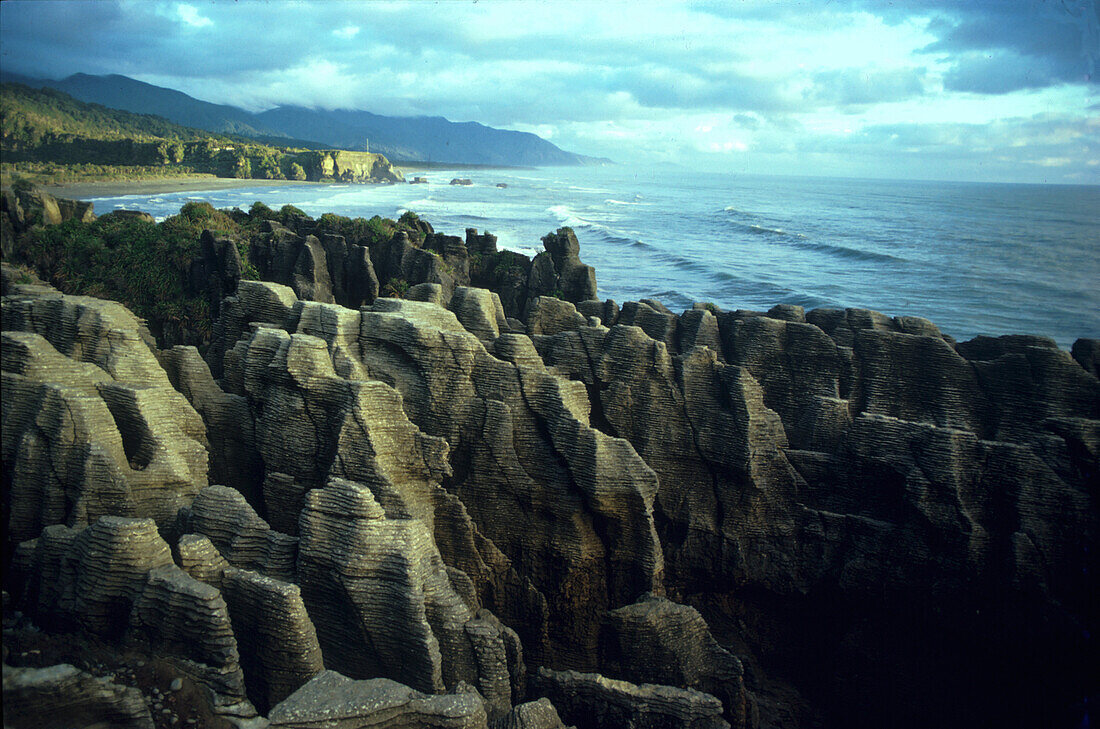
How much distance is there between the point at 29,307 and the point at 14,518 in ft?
11.5

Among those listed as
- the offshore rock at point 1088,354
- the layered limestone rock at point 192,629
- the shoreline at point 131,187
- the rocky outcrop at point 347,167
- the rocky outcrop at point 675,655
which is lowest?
the rocky outcrop at point 675,655

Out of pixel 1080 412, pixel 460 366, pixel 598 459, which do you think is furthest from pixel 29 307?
pixel 1080 412

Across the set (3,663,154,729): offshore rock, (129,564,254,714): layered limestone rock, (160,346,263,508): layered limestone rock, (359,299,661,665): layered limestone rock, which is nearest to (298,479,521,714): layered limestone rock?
(129,564,254,714): layered limestone rock

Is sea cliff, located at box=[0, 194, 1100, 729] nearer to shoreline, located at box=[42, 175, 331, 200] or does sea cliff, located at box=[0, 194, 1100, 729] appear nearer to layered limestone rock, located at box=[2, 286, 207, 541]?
layered limestone rock, located at box=[2, 286, 207, 541]

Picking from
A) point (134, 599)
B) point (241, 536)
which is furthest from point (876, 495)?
point (134, 599)

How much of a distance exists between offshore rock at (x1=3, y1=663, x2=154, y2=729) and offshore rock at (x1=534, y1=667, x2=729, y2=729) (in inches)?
192

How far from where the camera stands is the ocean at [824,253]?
49156 millimetres

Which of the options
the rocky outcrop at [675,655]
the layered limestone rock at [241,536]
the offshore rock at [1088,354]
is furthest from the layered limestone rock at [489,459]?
the offshore rock at [1088,354]

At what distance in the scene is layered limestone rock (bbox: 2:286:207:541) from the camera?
873cm

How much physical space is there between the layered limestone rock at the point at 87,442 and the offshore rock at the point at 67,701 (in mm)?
3029

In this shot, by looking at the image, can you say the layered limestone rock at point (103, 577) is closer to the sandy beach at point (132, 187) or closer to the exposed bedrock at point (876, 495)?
the exposed bedrock at point (876, 495)

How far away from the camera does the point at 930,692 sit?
10.4m

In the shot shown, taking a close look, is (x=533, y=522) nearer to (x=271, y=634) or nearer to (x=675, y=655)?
(x=675, y=655)

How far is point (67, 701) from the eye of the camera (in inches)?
234
